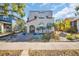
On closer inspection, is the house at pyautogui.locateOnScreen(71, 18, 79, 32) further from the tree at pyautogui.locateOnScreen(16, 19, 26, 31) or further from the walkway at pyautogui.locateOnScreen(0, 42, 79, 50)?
the tree at pyautogui.locateOnScreen(16, 19, 26, 31)

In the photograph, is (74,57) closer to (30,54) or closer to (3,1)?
(30,54)

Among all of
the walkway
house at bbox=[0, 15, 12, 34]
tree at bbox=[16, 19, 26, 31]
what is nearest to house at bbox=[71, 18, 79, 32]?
the walkway

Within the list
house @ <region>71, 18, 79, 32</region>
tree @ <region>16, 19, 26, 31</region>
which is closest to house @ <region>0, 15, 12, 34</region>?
tree @ <region>16, 19, 26, 31</region>

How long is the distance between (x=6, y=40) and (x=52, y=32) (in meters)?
0.45

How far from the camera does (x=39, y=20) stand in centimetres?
184

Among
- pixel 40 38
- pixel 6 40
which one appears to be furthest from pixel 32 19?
pixel 6 40

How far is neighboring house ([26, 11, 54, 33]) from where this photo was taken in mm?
1837

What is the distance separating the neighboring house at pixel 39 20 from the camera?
1.84m

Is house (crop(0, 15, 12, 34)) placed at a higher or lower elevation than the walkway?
higher

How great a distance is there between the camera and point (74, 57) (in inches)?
70.9

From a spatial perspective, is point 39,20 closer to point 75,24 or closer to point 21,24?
point 21,24

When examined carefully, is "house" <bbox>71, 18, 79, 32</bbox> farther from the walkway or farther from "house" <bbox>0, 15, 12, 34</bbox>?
"house" <bbox>0, 15, 12, 34</bbox>

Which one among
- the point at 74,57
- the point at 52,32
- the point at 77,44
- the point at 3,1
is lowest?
the point at 74,57

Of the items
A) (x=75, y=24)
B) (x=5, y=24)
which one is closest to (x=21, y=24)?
(x=5, y=24)
